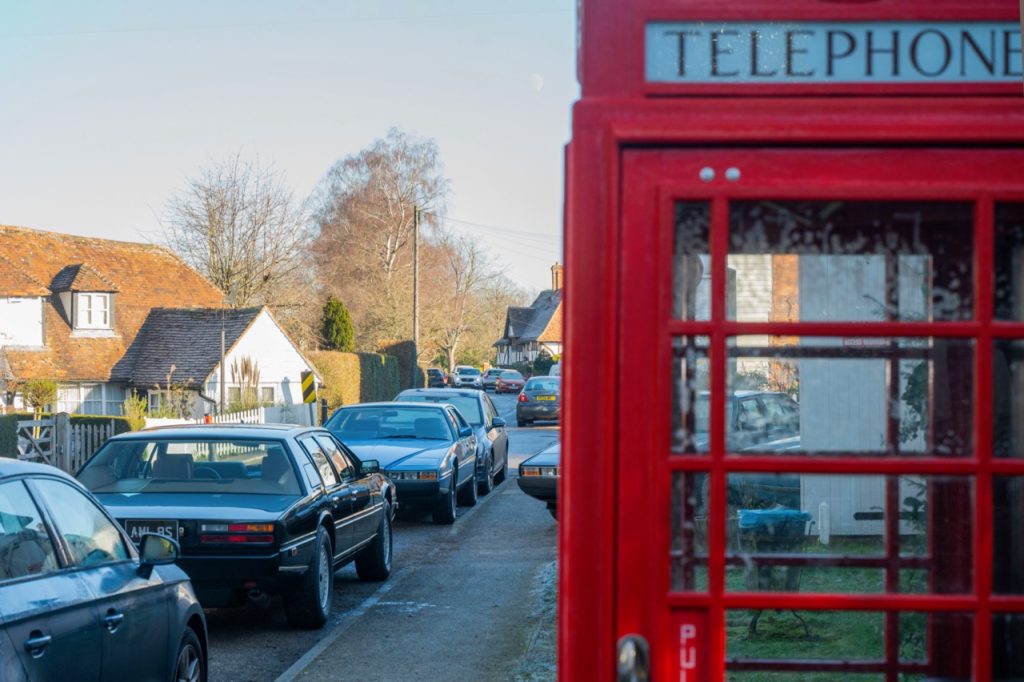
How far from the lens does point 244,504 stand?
30.6 feet

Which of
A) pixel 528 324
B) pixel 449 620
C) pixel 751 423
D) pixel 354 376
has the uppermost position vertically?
pixel 528 324

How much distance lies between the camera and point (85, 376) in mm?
42719

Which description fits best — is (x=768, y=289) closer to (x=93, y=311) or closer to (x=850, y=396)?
(x=850, y=396)

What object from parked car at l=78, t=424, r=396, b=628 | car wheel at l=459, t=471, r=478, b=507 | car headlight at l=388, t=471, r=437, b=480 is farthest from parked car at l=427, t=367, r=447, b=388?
parked car at l=78, t=424, r=396, b=628

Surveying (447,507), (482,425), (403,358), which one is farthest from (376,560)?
(403,358)

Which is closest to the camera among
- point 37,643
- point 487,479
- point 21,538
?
point 37,643

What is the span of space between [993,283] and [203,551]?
7.16 metres

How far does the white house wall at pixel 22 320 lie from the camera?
136 ft

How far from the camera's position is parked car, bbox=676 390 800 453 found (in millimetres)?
2881

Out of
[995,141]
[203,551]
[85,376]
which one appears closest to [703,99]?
[995,141]

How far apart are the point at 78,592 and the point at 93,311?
1647 inches

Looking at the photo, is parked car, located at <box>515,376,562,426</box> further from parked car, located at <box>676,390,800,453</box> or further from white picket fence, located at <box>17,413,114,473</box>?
parked car, located at <box>676,390,800,453</box>

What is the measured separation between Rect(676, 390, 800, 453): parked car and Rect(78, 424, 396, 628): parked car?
6.62 metres

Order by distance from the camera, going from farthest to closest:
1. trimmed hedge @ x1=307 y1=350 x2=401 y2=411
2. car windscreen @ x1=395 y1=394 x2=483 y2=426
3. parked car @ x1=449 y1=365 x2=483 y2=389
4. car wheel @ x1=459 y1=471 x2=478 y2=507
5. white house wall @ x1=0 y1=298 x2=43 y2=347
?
parked car @ x1=449 y1=365 x2=483 y2=389 < trimmed hedge @ x1=307 y1=350 x2=401 y2=411 < white house wall @ x1=0 y1=298 x2=43 y2=347 < car windscreen @ x1=395 y1=394 x2=483 y2=426 < car wheel @ x1=459 y1=471 x2=478 y2=507
